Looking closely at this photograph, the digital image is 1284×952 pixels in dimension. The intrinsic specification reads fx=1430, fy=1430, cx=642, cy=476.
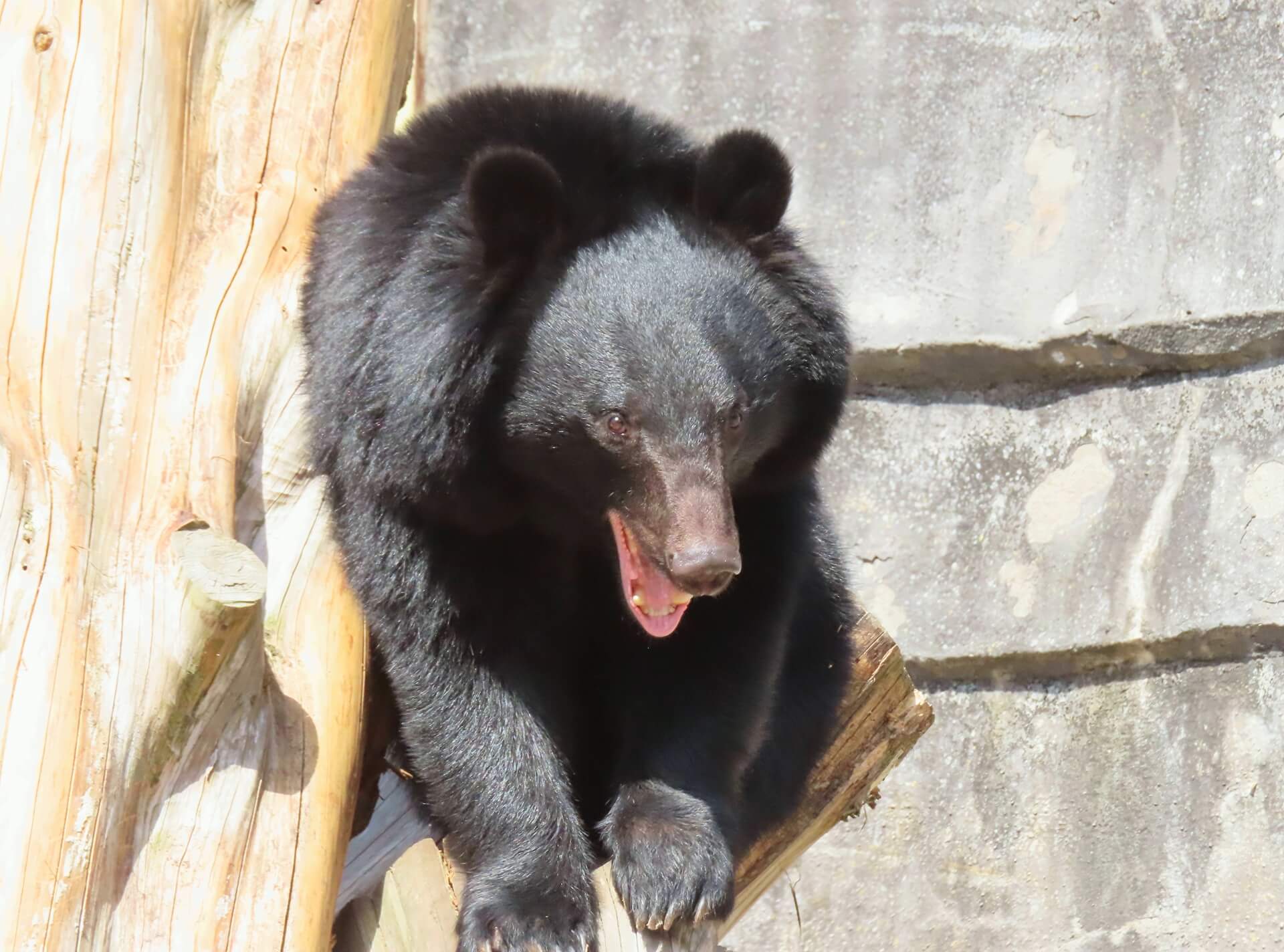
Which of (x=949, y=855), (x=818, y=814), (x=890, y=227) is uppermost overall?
(x=890, y=227)

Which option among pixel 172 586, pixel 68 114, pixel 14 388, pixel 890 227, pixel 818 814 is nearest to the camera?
pixel 172 586

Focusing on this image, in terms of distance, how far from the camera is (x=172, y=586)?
2.81 metres

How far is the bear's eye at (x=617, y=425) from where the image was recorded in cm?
296

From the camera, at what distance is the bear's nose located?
2738 mm

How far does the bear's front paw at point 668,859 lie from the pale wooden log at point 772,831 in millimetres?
108

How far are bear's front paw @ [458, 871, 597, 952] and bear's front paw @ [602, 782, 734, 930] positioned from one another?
0.29ft

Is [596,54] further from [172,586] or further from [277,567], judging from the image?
[172,586]

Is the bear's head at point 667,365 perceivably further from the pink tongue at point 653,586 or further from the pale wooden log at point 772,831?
the pale wooden log at point 772,831

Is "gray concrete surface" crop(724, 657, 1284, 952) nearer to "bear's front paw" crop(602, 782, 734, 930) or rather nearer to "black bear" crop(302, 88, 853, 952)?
"black bear" crop(302, 88, 853, 952)

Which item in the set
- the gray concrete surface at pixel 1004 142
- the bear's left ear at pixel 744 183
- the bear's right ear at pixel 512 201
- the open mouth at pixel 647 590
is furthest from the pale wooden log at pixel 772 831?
the gray concrete surface at pixel 1004 142

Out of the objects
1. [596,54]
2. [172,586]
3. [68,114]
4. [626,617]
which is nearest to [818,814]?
[626,617]

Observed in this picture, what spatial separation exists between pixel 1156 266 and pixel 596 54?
226 centimetres

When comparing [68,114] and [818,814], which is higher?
[68,114]

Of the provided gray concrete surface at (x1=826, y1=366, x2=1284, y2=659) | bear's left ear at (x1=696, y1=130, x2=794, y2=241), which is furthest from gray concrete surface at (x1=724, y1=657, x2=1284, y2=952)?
bear's left ear at (x1=696, y1=130, x2=794, y2=241)
